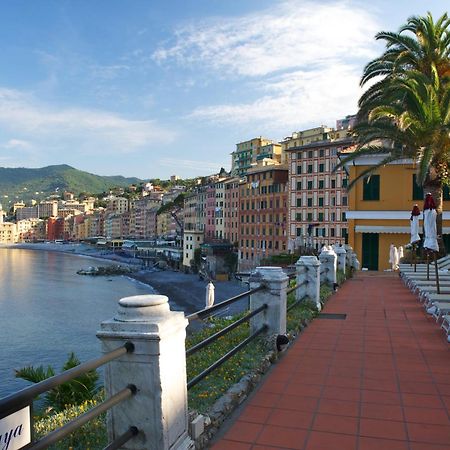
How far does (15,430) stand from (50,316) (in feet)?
179

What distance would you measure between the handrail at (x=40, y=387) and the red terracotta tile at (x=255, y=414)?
7.39 feet

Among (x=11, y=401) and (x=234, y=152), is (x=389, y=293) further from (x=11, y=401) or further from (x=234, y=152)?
(x=234, y=152)

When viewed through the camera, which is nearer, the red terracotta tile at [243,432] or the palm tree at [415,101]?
the red terracotta tile at [243,432]

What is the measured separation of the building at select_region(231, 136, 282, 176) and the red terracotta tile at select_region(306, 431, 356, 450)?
108194 mm

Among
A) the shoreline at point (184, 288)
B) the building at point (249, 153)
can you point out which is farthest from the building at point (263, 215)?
the building at point (249, 153)

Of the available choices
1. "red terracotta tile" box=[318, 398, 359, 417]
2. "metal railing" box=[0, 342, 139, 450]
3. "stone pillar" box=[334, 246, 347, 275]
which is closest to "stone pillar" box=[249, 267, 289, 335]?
"red terracotta tile" box=[318, 398, 359, 417]

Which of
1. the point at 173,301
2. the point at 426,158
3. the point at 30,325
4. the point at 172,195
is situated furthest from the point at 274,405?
the point at 172,195

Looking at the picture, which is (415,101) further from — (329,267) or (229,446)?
(229,446)

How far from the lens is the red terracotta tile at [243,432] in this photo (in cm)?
484

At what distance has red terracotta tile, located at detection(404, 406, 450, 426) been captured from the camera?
5242mm

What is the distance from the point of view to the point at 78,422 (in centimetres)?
297

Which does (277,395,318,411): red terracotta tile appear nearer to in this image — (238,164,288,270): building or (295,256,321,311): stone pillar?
(295,256,321,311): stone pillar

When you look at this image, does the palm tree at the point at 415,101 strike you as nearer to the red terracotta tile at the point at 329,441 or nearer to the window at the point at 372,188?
the window at the point at 372,188

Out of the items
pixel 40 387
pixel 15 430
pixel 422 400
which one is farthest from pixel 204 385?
pixel 15 430
